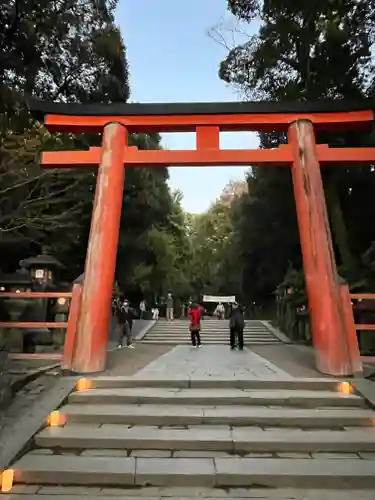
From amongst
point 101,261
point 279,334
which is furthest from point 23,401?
point 279,334

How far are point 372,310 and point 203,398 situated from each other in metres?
6.12

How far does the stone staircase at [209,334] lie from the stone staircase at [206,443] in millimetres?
10212

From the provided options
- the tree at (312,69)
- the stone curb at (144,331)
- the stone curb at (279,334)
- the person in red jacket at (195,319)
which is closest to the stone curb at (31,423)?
the person in red jacket at (195,319)

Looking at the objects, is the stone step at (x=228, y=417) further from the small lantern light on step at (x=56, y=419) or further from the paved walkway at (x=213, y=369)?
the paved walkway at (x=213, y=369)

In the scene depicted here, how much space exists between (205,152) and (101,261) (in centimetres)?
278

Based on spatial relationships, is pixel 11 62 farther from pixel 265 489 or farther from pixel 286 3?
pixel 265 489

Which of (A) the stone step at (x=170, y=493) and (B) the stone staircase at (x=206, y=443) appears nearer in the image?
(A) the stone step at (x=170, y=493)

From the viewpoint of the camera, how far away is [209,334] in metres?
18.3

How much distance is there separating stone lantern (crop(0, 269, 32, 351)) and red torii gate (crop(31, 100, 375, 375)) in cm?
337

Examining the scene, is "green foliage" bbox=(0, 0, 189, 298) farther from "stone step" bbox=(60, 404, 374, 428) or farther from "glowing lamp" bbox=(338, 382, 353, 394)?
"glowing lamp" bbox=(338, 382, 353, 394)

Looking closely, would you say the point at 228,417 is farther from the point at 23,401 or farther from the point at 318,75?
the point at 318,75

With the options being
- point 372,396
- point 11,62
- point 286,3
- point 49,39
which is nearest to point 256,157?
point 372,396

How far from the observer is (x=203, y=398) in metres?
5.80

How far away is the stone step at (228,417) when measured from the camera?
518cm
